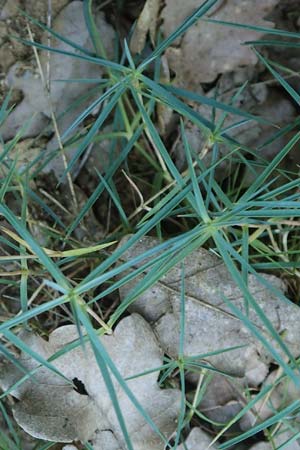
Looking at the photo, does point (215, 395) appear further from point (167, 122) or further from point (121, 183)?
point (167, 122)

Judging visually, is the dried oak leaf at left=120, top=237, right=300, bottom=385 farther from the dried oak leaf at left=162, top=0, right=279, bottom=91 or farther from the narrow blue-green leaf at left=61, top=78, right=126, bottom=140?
the dried oak leaf at left=162, top=0, right=279, bottom=91

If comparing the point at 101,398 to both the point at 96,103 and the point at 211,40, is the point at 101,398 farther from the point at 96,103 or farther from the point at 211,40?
the point at 211,40

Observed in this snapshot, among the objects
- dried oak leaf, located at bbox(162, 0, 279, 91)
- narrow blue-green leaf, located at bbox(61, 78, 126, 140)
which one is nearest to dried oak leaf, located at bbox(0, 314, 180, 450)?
narrow blue-green leaf, located at bbox(61, 78, 126, 140)

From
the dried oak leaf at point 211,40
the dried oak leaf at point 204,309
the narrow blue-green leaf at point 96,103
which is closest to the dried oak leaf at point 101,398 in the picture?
the dried oak leaf at point 204,309

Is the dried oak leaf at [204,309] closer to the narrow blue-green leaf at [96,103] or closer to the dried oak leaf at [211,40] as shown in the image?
the narrow blue-green leaf at [96,103]

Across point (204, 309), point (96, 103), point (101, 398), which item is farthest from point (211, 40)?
point (101, 398)

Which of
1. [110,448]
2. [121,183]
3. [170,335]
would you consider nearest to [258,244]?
[170,335]
